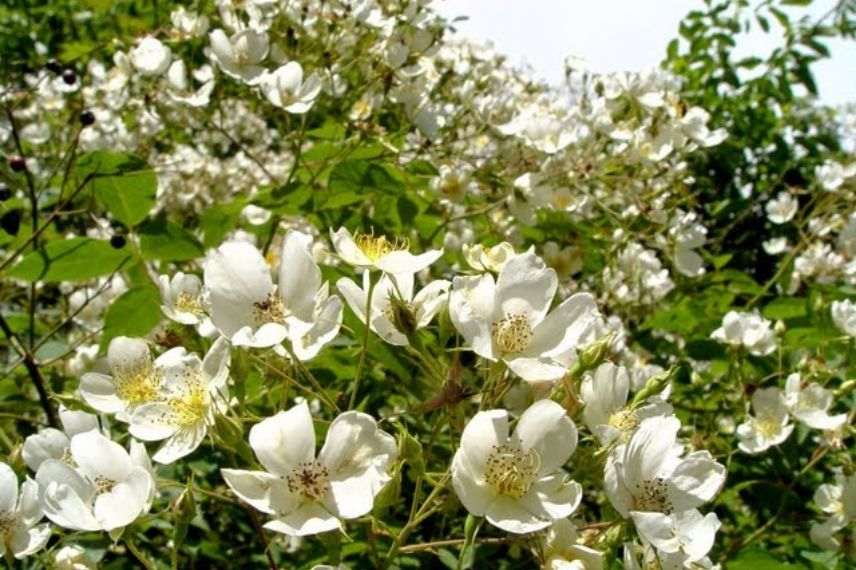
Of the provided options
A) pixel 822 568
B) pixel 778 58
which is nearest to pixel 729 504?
pixel 822 568

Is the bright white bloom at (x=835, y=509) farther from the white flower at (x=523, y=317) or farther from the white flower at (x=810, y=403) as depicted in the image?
the white flower at (x=523, y=317)

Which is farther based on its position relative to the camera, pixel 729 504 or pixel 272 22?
pixel 729 504

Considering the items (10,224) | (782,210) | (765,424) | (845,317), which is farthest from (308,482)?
(782,210)

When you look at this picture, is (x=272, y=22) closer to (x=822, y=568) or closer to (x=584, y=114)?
(x=584, y=114)

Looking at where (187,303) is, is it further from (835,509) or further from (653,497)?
(835,509)

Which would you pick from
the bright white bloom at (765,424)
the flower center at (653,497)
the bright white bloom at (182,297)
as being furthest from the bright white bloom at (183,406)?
the bright white bloom at (765,424)

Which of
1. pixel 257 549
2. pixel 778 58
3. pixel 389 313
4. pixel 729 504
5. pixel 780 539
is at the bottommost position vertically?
pixel 729 504

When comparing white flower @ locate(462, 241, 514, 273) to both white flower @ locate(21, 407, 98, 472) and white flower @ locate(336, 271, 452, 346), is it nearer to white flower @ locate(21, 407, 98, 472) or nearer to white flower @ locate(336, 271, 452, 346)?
white flower @ locate(336, 271, 452, 346)

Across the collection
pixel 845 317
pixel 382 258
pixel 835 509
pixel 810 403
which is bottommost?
pixel 835 509
